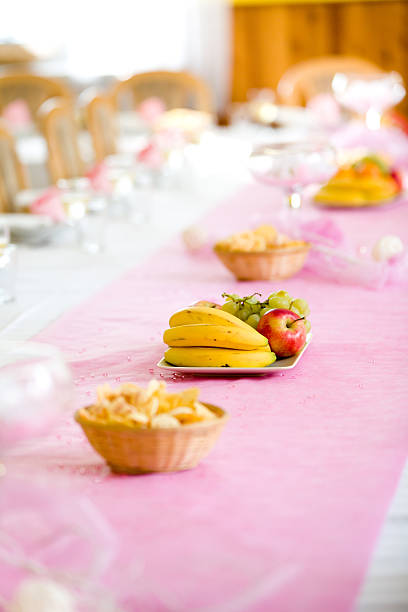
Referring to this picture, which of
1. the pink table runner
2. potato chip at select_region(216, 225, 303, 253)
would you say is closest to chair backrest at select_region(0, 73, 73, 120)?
potato chip at select_region(216, 225, 303, 253)

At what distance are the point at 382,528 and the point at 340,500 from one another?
7cm

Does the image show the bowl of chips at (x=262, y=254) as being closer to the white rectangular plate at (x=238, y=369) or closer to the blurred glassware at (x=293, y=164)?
the blurred glassware at (x=293, y=164)

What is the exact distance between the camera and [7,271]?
79.2 inches

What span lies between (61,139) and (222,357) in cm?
274

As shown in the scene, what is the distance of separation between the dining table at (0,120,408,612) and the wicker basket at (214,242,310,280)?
0.03m

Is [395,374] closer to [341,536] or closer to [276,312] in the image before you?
[276,312]

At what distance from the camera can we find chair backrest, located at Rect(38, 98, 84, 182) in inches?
156

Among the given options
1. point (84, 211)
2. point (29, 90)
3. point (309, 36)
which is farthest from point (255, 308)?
point (309, 36)

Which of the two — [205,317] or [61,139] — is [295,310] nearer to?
[205,317]

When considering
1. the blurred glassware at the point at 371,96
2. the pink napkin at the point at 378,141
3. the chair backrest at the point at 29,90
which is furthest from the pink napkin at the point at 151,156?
the chair backrest at the point at 29,90

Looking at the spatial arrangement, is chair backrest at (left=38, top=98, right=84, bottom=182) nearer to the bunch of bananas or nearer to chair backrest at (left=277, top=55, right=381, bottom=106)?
chair backrest at (left=277, top=55, right=381, bottom=106)

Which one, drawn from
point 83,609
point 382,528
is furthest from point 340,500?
point 83,609

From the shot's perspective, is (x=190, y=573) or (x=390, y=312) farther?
Result: (x=390, y=312)

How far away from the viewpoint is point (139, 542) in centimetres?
103
